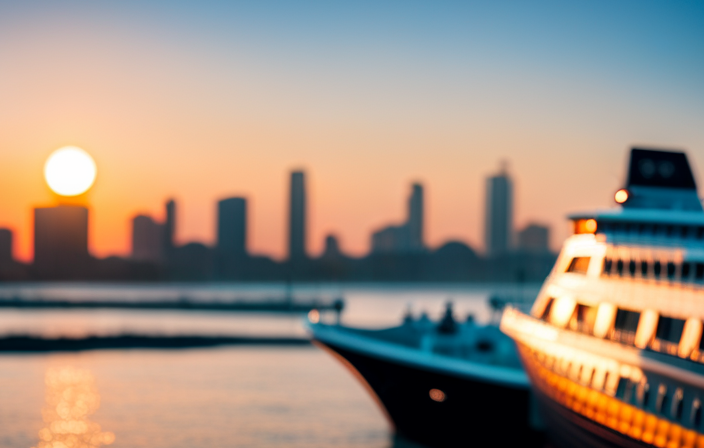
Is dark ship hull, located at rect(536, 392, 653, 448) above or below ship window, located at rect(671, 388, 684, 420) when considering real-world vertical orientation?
below

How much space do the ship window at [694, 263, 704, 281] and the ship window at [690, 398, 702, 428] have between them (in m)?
3.44

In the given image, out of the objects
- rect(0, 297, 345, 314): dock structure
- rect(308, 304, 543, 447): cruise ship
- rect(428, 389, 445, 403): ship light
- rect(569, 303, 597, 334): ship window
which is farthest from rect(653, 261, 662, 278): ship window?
rect(0, 297, 345, 314): dock structure

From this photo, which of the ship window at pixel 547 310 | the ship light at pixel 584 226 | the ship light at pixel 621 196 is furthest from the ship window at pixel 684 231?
the ship window at pixel 547 310

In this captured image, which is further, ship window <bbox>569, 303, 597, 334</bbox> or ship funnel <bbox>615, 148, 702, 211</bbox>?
ship funnel <bbox>615, 148, 702, 211</bbox>

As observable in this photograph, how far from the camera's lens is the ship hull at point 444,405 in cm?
3189

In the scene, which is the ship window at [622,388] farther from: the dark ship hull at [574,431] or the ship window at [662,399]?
the ship window at [662,399]

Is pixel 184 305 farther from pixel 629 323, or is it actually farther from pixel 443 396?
pixel 629 323

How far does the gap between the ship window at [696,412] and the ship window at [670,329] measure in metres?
2.17

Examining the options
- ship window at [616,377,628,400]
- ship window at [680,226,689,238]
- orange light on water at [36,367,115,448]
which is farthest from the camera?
orange light on water at [36,367,115,448]

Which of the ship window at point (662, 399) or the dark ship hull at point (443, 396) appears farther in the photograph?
the dark ship hull at point (443, 396)

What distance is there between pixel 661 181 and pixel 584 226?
3285 millimetres

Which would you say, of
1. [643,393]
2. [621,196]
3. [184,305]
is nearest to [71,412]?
[621,196]

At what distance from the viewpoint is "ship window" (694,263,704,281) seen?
19.3 metres

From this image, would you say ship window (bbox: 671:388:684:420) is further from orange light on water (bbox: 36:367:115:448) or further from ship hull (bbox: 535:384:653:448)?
orange light on water (bbox: 36:367:115:448)
